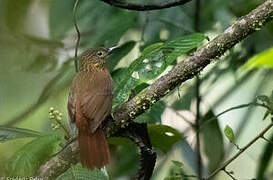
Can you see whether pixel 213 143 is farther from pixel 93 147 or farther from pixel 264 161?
pixel 93 147

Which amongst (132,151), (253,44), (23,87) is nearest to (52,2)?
(23,87)

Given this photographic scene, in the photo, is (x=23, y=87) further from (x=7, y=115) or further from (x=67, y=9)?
(x=67, y=9)

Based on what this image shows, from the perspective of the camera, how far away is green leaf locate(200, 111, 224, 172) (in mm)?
3818

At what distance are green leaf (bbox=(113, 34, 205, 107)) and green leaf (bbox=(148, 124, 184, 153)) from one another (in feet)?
0.78

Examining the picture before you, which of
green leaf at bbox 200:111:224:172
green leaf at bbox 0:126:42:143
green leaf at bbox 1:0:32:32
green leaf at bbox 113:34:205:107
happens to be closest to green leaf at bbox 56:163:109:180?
green leaf at bbox 0:126:42:143

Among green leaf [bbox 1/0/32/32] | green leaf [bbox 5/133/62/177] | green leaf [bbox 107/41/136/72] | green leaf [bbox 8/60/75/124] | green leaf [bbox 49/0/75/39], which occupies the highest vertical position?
green leaf [bbox 1/0/32/32]

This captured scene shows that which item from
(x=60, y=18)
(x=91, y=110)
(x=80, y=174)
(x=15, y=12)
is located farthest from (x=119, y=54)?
(x=15, y=12)

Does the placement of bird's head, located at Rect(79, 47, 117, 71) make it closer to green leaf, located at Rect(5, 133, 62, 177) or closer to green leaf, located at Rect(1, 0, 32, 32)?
green leaf, located at Rect(1, 0, 32, 32)

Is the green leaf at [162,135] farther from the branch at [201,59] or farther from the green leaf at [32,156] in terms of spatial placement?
the green leaf at [32,156]

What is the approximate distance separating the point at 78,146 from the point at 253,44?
5.99ft

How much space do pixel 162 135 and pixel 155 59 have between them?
413 mm

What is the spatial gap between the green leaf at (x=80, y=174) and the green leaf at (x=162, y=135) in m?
0.36

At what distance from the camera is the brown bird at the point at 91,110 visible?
109 inches

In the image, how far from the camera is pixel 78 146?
112 inches
